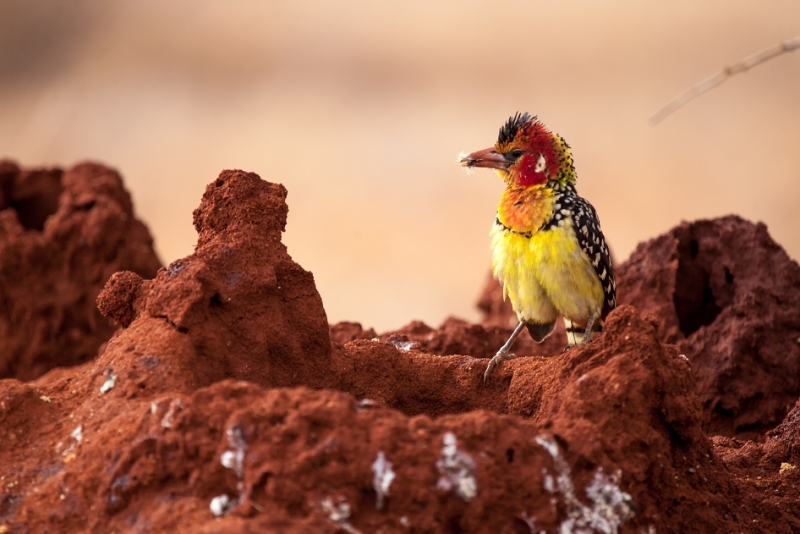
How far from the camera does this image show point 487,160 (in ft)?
18.6

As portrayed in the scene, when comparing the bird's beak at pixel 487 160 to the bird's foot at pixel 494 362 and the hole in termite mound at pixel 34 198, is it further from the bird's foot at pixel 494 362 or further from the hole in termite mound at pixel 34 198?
the hole in termite mound at pixel 34 198

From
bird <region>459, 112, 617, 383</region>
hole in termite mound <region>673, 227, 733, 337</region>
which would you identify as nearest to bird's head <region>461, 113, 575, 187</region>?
bird <region>459, 112, 617, 383</region>

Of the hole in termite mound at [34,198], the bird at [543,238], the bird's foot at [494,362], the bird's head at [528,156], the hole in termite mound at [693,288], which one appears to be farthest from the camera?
the hole in termite mound at [34,198]

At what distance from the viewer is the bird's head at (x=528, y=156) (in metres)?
5.60

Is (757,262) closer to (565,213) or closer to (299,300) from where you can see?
(565,213)

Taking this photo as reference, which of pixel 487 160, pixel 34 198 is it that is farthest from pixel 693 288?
pixel 34 198

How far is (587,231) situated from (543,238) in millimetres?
232

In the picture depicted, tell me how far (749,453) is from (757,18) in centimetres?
1538

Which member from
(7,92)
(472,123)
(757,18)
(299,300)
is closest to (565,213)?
(299,300)

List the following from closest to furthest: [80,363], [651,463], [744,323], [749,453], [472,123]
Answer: [651,463] → [749,453] → [744,323] → [80,363] → [472,123]

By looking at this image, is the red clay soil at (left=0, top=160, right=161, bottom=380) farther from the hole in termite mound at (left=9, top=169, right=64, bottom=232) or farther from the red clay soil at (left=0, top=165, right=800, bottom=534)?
the red clay soil at (left=0, top=165, right=800, bottom=534)

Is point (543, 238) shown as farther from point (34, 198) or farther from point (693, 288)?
point (34, 198)

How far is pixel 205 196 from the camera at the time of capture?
13.9 ft

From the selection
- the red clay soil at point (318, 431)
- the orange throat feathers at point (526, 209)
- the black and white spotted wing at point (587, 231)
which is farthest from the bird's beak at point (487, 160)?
the red clay soil at point (318, 431)
